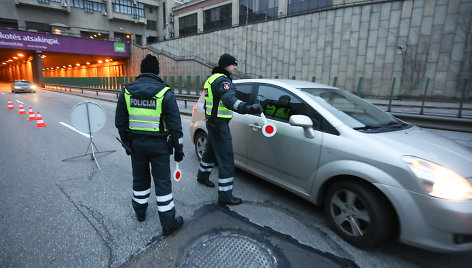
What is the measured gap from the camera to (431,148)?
7.63ft

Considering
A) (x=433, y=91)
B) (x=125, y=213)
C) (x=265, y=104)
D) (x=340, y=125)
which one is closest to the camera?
(x=340, y=125)

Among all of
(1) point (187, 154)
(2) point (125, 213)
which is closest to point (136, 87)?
(2) point (125, 213)

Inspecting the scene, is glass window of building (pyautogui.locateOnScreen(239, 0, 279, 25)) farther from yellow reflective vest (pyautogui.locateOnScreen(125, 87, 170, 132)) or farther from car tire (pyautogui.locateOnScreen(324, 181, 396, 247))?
car tire (pyautogui.locateOnScreen(324, 181, 396, 247))

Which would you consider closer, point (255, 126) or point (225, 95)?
point (225, 95)

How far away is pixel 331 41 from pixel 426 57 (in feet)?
20.1

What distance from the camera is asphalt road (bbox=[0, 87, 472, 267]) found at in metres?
2.28

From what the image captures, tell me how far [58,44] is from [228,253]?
41183mm

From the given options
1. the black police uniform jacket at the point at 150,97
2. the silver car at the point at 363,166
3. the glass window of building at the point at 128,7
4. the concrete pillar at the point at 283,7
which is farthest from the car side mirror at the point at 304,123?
the glass window of building at the point at 128,7

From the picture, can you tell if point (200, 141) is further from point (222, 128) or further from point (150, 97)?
point (150, 97)

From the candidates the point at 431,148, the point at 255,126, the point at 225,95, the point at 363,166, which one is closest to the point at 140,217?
the point at 225,95

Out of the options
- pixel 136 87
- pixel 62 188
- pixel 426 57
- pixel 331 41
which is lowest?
pixel 62 188

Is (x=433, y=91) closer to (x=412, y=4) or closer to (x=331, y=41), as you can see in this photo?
(x=412, y=4)

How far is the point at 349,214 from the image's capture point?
246 centimetres

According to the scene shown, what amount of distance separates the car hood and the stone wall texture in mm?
11449
